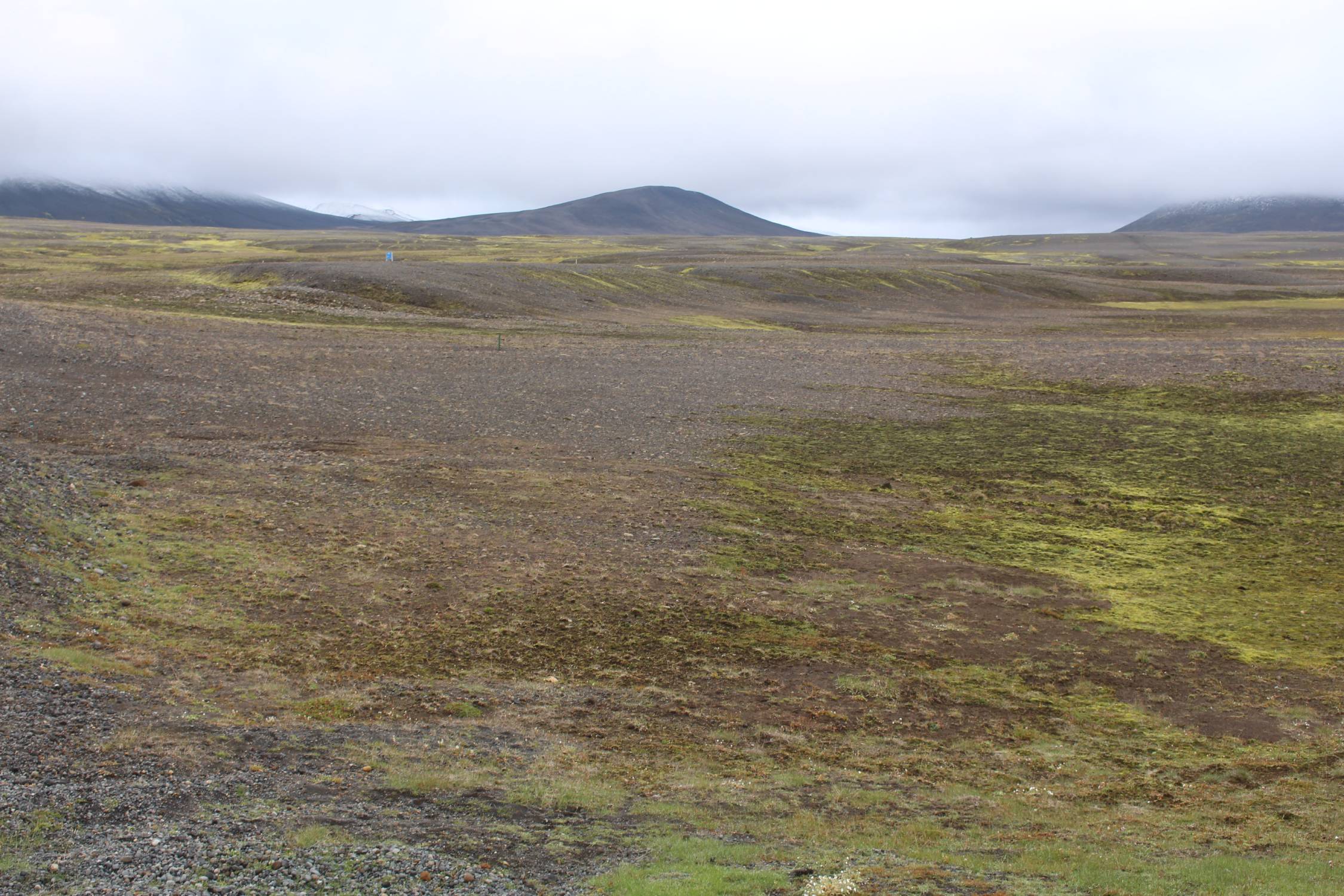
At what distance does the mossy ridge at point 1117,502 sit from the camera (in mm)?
16469

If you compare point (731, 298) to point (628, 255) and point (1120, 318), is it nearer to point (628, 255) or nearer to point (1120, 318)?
point (1120, 318)

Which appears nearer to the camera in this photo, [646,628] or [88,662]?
[88,662]

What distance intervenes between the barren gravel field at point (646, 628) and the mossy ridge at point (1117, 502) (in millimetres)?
132

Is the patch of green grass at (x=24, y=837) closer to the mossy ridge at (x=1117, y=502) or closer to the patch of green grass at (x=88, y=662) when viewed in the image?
the patch of green grass at (x=88, y=662)

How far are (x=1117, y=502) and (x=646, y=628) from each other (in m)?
12.6

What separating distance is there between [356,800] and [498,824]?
1.28m

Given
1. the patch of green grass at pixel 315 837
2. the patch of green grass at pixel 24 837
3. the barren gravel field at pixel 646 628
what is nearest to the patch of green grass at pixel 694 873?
the barren gravel field at pixel 646 628

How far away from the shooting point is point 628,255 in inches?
4483

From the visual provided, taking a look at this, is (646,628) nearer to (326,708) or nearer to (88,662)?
(326,708)

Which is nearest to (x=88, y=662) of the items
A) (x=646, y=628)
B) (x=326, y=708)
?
(x=326, y=708)

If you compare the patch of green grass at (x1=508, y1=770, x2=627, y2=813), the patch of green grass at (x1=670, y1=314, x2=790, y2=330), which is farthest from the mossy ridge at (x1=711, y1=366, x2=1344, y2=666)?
the patch of green grass at (x1=670, y1=314, x2=790, y2=330)

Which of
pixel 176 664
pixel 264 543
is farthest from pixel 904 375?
pixel 176 664

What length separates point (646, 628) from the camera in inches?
551

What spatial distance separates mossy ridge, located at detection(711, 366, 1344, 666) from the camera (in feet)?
54.0
